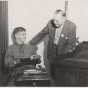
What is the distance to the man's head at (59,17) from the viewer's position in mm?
1494

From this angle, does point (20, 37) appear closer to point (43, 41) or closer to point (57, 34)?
point (43, 41)

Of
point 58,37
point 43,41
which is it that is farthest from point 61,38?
point 43,41

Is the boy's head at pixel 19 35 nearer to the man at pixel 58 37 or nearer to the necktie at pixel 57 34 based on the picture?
the man at pixel 58 37

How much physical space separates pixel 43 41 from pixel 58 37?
0.38 ft

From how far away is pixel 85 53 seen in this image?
149cm

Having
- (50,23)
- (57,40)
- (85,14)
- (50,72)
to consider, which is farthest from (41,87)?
(85,14)

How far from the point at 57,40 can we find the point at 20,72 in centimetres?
36

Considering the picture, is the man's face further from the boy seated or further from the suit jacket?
the boy seated

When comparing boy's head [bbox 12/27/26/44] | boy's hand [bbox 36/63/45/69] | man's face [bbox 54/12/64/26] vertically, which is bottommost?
boy's hand [bbox 36/63/45/69]

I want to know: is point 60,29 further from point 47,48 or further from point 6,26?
point 6,26

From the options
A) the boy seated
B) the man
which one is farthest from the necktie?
the boy seated

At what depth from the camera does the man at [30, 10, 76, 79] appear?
150 centimetres

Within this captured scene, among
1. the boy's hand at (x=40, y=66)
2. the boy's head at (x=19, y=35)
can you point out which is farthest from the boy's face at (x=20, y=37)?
the boy's hand at (x=40, y=66)

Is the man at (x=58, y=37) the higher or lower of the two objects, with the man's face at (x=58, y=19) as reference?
lower
